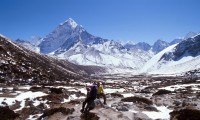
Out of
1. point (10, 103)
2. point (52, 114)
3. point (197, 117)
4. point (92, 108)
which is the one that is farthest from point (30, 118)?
point (197, 117)

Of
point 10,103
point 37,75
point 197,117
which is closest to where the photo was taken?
point 197,117

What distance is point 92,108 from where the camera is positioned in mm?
29656

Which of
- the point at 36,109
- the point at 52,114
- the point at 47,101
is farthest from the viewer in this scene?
the point at 47,101

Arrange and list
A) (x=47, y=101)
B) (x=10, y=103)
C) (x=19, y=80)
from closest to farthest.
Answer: (x=10, y=103), (x=47, y=101), (x=19, y=80)

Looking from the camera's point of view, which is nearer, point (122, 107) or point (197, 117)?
point (197, 117)

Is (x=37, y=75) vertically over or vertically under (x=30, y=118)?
over

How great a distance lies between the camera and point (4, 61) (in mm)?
90562

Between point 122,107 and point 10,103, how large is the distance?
14355 millimetres

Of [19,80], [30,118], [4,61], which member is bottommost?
[30,118]

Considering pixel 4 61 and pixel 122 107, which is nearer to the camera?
pixel 122 107

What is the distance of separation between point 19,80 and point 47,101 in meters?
42.5

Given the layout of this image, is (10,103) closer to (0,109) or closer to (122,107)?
(0,109)

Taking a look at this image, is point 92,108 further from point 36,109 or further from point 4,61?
point 4,61

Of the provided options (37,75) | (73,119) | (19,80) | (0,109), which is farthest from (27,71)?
(73,119)
